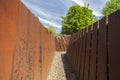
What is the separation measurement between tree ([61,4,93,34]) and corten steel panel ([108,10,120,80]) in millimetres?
29261

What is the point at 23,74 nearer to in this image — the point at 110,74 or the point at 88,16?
the point at 110,74

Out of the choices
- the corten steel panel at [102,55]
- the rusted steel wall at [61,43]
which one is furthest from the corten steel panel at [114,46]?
the rusted steel wall at [61,43]

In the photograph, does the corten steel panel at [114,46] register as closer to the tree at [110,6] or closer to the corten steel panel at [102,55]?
the corten steel panel at [102,55]

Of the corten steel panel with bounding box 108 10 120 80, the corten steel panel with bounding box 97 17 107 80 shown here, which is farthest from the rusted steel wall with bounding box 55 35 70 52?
the corten steel panel with bounding box 108 10 120 80

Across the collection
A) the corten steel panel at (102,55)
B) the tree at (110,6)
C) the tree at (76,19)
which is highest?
the tree at (110,6)

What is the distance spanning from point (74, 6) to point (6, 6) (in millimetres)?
35103

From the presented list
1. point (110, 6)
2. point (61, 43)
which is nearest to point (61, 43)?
point (61, 43)

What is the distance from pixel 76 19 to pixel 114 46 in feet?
103

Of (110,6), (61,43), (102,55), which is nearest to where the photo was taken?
(102,55)

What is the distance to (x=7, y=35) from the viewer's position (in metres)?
2.25

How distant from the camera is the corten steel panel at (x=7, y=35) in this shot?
2084mm

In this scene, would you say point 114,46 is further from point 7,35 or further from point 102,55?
point 7,35

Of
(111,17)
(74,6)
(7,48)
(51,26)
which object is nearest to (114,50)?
(111,17)

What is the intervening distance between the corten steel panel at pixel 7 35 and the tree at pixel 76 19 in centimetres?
3008
